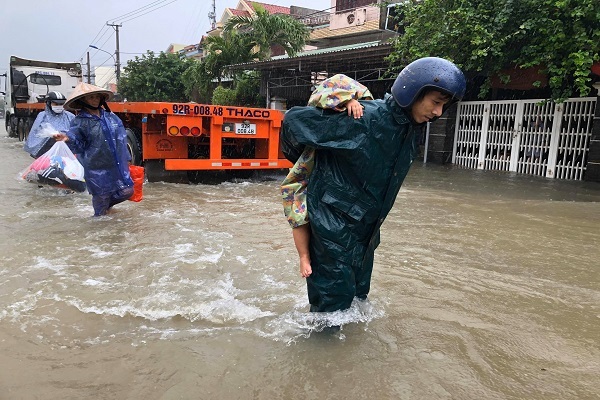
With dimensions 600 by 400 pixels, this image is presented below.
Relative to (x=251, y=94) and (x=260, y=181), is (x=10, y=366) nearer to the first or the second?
(x=260, y=181)

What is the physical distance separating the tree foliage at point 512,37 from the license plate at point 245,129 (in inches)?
181

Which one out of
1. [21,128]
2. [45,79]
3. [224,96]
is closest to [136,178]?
[45,79]

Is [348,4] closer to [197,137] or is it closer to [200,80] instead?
[200,80]

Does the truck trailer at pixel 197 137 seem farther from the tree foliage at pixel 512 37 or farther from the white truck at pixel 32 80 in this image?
the white truck at pixel 32 80

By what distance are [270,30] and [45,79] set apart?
859cm

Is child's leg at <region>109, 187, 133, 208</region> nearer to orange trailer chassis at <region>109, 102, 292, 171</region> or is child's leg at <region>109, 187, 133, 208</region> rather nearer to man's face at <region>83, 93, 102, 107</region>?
man's face at <region>83, 93, 102, 107</region>

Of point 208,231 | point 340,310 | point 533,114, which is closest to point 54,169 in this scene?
point 208,231

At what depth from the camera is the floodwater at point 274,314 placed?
84.2 inches

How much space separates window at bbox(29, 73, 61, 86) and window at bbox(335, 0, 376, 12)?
49.9 ft

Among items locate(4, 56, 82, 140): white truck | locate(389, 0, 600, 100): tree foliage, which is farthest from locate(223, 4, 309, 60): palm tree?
locate(389, 0, 600, 100): tree foliage

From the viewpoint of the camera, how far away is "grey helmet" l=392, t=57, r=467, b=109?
1999mm

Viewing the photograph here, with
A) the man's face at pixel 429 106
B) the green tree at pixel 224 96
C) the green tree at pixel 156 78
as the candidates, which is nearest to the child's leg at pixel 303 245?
the man's face at pixel 429 106

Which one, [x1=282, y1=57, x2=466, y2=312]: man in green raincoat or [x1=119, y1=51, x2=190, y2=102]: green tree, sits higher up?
[x1=119, y1=51, x2=190, y2=102]: green tree

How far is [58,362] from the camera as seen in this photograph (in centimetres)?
225
